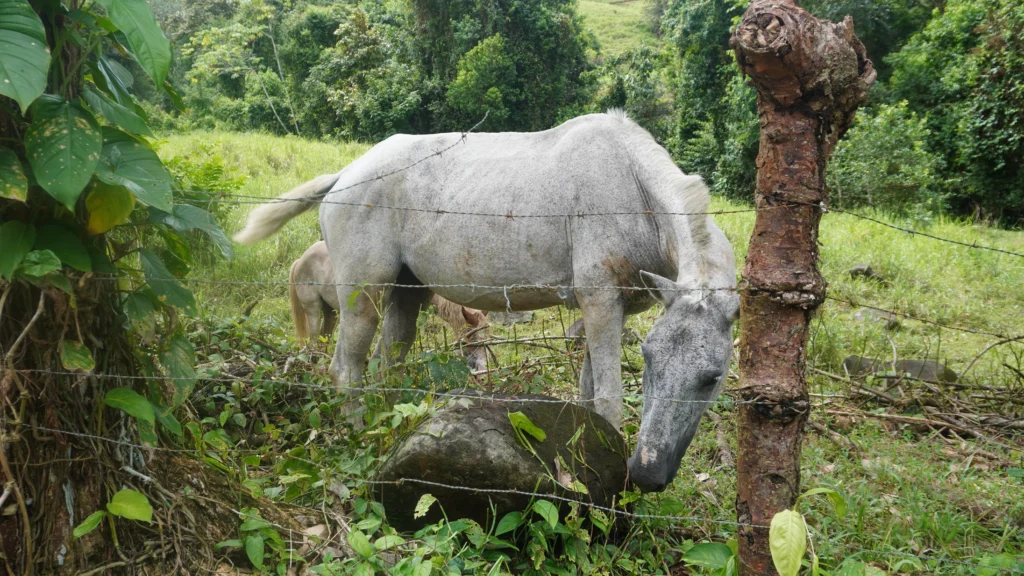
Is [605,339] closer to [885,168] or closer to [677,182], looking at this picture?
[677,182]

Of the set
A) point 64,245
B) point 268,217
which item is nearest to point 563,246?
point 268,217

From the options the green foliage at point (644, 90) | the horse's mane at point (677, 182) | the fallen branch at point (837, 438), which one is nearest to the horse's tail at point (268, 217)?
the horse's mane at point (677, 182)

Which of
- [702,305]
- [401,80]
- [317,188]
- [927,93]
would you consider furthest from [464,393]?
[401,80]

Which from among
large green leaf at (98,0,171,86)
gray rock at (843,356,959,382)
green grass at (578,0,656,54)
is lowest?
gray rock at (843,356,959,382)

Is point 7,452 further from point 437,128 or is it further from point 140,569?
point 437,128

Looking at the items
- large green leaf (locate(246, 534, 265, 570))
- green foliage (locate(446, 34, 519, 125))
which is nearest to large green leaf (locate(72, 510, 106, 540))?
large green leaf (locate(246, 534, 265, 570))

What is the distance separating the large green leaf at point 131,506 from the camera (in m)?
2.20

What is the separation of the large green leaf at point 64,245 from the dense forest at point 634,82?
471 inches

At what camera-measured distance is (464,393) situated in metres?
3.08

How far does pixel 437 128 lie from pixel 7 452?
58.6 feet

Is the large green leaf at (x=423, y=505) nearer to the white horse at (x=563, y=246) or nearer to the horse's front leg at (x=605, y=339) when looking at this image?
the white horse at (x=563, y=246)

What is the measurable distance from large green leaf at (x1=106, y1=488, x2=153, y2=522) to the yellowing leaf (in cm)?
83

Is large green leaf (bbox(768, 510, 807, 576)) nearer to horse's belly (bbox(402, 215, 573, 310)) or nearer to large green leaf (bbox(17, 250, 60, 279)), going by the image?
horse's belly (bbox(402, 215, 573, 310))

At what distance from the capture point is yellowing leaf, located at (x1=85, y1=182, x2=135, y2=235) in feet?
7.09
